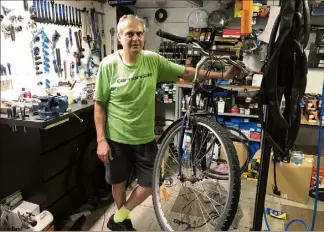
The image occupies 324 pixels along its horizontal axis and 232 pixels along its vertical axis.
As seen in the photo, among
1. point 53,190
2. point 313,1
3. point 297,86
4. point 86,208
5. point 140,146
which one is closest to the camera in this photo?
point 297,86

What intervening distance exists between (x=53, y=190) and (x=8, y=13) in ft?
4.20

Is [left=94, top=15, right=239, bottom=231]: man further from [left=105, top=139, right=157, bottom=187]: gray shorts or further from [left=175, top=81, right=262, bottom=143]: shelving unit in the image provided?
[left=175, top=81, right=262, bottom=143]: shelving unit

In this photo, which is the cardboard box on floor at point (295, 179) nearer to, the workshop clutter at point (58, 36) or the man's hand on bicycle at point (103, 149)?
the man's hand on bicycle at point (103, 149)

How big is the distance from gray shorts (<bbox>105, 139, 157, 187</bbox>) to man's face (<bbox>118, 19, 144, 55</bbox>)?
2.09ft

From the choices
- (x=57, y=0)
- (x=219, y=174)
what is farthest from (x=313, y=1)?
(x=57, y=0)

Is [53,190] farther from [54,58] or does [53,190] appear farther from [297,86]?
[297,86]

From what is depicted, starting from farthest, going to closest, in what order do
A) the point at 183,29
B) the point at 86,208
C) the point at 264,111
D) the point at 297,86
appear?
the point at 183,29
the point at 86,208
the point at 264,111
the point at 297,86

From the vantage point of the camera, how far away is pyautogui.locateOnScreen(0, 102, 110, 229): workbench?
176 centimetres

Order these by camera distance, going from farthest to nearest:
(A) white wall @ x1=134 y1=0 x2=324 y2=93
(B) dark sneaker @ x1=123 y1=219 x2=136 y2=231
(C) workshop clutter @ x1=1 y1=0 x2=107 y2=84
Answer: (A) white wall @ x1=134 y1=0 x2=324 y2=93, (B) dark sneaker @ x1=123 y1=219 x2=136 y2=231, (C) workshop clutter @ x1=1 y1=0 x2=107 y2=84

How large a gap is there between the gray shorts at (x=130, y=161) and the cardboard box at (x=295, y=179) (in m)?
1.39

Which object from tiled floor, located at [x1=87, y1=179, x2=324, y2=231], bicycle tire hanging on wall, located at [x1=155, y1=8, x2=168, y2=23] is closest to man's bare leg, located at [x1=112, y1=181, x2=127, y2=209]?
tiled floor, located at [x1=87, y1=179, x2=324, y2=231]

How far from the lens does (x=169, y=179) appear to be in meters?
2.48

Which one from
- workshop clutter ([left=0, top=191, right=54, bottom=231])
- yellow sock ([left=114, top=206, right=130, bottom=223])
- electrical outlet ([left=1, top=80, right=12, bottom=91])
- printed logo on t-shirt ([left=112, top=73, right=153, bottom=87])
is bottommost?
yellow sock ([left=114, top=206, right=130, bottom=223])

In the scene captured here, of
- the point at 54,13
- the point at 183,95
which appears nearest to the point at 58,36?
the point at 54,13
